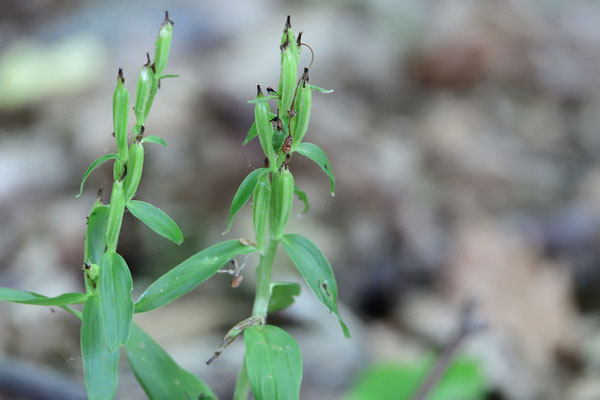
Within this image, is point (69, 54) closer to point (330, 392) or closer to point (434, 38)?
point (434, 38)

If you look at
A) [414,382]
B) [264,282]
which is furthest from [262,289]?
[414,382]

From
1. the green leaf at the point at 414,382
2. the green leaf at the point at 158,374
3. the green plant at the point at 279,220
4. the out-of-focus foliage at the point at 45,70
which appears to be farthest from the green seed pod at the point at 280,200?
the out-of-focus foliage at the point at 45,70

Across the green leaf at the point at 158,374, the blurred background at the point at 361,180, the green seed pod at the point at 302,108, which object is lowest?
the green leaf at the point at 158,374

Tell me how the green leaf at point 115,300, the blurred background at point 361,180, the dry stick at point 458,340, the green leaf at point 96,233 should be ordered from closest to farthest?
the green leaf at point 115,300, the green leaf at point 96,233, the dry stick at point 458,340, the blurred background at point 361,180

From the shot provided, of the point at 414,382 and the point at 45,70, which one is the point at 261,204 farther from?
the point at 45,70

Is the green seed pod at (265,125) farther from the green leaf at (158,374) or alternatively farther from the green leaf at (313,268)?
the green leaf at (158,374)

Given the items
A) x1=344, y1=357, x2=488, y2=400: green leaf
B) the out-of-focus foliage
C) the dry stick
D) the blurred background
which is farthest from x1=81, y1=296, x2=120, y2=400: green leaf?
the out-of-focus foliage

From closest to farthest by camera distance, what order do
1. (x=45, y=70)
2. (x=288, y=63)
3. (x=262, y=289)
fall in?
(x=288, y=63), (x=262, y=289), (x=45, y=70)

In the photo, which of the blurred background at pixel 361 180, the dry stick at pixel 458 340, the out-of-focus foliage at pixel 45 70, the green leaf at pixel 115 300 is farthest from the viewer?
the out-of-focus foliage at pixel 45 70
